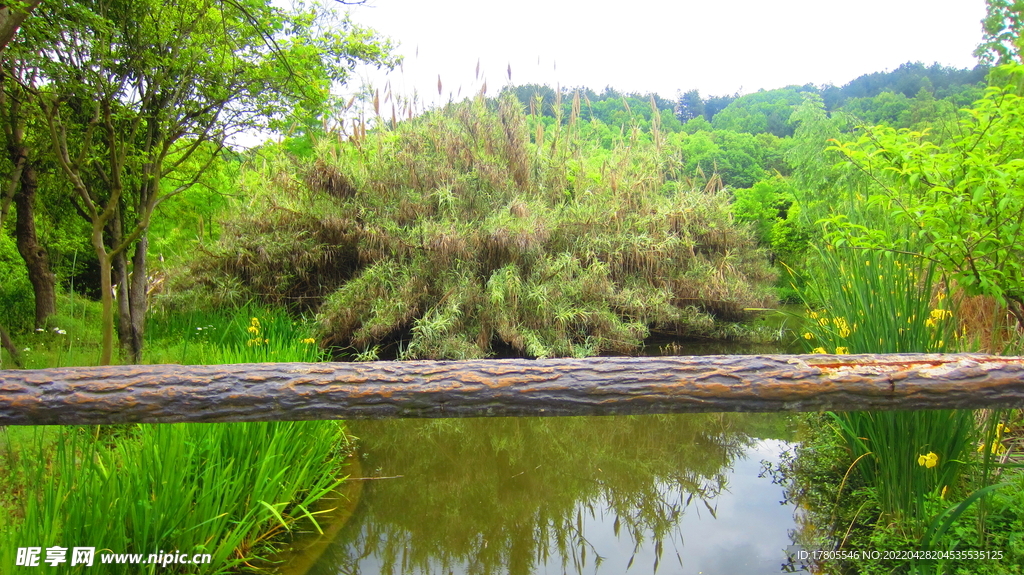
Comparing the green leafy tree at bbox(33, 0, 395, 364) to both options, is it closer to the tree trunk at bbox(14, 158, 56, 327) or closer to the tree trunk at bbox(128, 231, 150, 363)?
the tree trunk at bbox(128, 231, 150, 363)

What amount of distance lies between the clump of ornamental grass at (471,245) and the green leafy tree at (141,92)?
1.95m

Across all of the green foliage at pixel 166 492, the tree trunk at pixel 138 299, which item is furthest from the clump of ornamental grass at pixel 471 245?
the green foliage at pixel 166 492

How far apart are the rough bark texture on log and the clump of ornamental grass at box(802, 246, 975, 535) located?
0.62 m

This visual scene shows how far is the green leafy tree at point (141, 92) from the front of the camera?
3926 mm

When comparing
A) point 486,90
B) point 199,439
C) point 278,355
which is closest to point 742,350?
point 486,90

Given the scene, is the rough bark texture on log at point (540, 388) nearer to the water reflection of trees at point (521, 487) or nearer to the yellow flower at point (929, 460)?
the yellow flower at point (929, 460)

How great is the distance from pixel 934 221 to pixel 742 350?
6.29 m

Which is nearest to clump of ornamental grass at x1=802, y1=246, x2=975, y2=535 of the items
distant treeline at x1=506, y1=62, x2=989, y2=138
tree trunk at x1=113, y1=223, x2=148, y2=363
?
distant treeline at x1=506, y1=62, x2=989, y2=138

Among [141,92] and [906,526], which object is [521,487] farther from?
[141,92]

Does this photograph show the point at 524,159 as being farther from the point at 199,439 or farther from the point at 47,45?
the point at 199,439

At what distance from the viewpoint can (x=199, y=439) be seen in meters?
2.64

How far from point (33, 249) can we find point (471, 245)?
189 inches

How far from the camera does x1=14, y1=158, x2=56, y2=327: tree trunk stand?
17.9 ft

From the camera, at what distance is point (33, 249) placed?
5.68m
